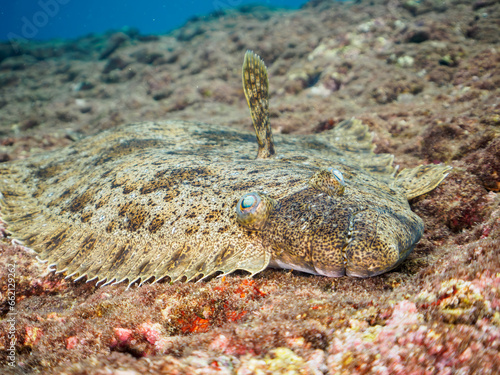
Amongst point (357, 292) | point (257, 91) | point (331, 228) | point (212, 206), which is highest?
point (257, 91)

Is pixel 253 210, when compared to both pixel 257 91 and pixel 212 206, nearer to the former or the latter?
pixel 212 206

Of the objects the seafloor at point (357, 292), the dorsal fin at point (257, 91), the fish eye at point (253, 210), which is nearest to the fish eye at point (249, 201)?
the fish eye at point (253, 210)

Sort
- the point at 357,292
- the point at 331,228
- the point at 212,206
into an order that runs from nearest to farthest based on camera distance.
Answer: the point at 357,292 → the point at 331,228 → the point at 212,206

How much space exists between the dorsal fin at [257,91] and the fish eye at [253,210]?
48.4 inches

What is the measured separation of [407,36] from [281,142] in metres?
7.51

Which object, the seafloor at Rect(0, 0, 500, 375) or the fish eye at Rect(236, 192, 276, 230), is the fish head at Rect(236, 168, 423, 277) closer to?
the fish eye at Rect(236, 192, 276, 230)

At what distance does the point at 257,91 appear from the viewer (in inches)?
129

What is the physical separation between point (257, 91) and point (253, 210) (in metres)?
1.67

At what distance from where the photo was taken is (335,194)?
2346 millimetres

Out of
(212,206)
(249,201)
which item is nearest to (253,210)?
(249,201)

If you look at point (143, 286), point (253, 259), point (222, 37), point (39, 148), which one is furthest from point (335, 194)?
point (222, 37)

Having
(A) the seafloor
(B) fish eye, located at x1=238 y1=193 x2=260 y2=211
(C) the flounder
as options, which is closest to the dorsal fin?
(C) the flounder

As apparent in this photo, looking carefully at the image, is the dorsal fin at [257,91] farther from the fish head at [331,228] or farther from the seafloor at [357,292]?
the seafloor at [357,292]

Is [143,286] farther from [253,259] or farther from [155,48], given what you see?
[155,48]
